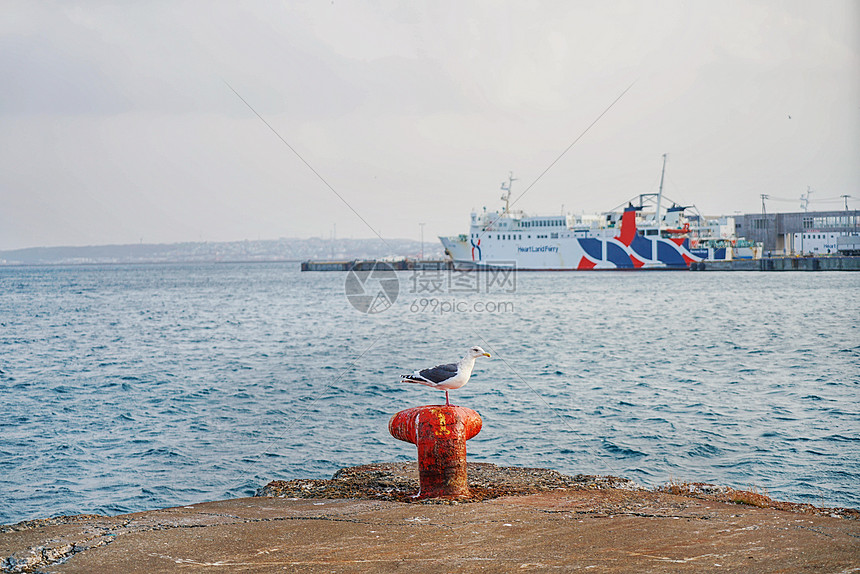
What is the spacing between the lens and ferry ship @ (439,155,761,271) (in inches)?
3162

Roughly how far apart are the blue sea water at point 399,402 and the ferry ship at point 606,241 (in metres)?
48.0

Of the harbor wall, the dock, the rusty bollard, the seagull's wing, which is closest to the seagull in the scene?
the seagull's wing

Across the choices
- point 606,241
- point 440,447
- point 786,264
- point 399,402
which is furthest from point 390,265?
point 440,447

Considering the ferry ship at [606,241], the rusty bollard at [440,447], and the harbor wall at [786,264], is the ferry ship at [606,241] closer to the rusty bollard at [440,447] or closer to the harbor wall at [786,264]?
the harbor wall at [786,264]

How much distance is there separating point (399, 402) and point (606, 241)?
2798 inches

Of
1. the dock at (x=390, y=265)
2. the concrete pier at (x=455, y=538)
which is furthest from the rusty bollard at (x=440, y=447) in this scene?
the dock at (x=390, y=265)

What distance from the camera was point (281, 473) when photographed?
30.0ft

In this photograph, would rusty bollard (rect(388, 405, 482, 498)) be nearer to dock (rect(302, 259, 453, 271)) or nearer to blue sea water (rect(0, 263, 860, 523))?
blue sea water (rect(0, 263, 860, 523))

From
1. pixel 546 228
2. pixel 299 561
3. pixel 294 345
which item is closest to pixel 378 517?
pixel 299 561

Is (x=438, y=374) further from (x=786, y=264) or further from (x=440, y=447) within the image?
(x=786, y=264)

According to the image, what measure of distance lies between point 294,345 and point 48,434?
13053 millimetres

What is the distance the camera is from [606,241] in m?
81.8

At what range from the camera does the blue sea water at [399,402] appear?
9.21m

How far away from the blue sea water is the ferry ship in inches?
1890
